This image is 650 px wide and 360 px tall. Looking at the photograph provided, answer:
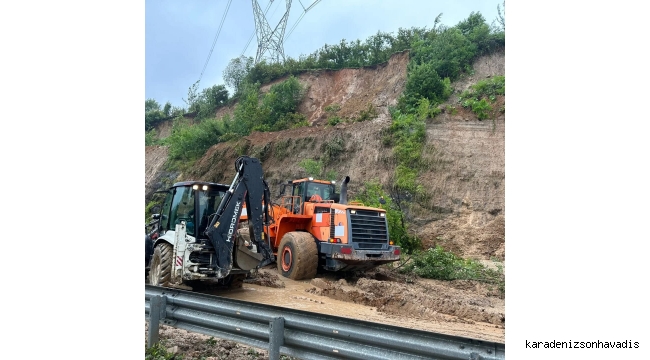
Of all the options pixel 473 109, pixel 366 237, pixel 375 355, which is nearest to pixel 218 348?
pixel 375 355

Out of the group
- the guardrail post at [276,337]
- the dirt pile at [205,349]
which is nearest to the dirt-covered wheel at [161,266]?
the dirt pile at [205,349]

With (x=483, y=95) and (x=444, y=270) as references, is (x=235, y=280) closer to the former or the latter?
(x=444, y=270)

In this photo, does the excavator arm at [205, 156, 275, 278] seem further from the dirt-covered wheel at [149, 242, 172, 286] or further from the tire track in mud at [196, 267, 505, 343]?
the tire track in mud at [196, 267, 505, 343]

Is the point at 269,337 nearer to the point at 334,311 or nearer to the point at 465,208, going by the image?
the point at 334,311

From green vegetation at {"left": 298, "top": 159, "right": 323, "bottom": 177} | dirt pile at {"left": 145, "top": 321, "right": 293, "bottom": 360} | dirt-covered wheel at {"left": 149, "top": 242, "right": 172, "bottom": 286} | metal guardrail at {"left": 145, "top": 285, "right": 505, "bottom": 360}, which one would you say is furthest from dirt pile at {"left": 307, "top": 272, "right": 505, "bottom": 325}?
green vegetation at {"left": 298, "top": 159, "right": 323, "bottom": 177}

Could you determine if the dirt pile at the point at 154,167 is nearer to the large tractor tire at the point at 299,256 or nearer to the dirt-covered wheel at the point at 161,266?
the large tractor tire at the point at 299,256

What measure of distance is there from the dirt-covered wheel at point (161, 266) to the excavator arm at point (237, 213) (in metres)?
0.87

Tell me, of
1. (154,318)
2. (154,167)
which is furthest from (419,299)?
(154,167)

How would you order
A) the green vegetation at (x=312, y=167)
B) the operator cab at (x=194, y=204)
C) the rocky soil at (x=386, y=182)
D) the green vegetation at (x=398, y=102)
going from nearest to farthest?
the rocky soil at (x=386, y=182) < the operator cab at (x=194, y=204) < the green vegetation at (x=398, y=102) < the green vegetation at (x=312, y=167)

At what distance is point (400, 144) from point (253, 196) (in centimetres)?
1485

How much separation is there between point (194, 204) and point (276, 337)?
5088mm

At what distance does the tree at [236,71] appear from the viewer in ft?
132

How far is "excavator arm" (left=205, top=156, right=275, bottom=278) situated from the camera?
26.2ft

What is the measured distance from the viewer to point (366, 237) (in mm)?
11180
